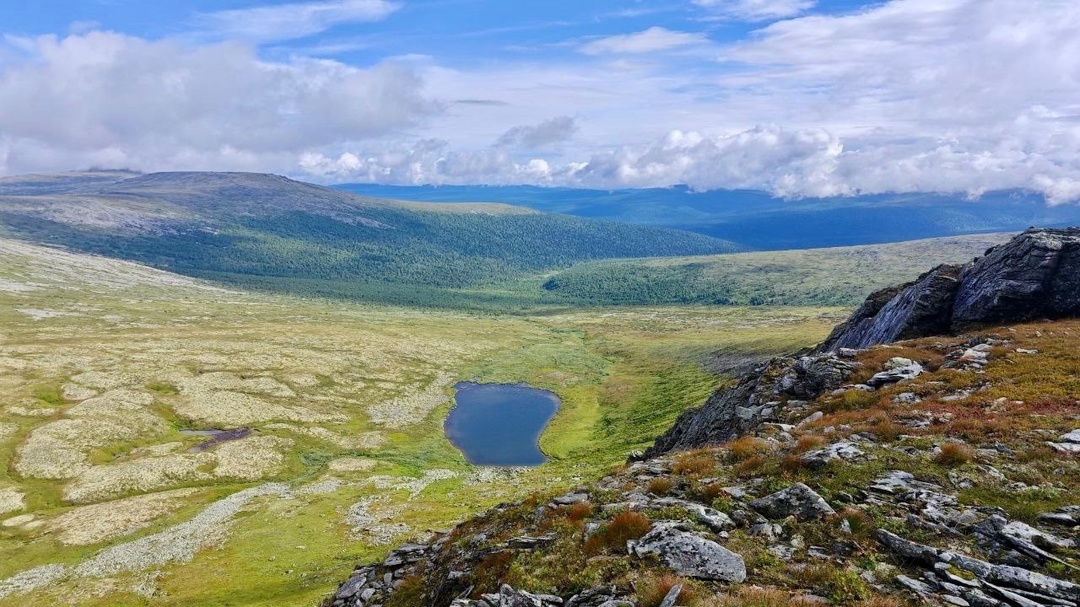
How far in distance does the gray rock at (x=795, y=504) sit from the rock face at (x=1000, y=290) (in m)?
38.5

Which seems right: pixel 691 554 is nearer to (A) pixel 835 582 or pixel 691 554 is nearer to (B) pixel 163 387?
(A) pixel 835 582

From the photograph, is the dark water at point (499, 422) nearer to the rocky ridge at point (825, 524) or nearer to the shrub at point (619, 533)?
the rocky ridge at point (825, 524)

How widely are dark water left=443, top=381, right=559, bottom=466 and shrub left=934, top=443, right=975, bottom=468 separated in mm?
98245

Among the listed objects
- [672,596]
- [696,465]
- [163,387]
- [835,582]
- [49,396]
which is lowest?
[163,387]

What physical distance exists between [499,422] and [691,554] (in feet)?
432

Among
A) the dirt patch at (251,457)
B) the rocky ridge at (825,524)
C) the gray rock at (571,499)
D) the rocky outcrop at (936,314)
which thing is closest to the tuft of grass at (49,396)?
the dirt patch at (251,457)

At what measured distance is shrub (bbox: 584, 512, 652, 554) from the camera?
68.3 ft

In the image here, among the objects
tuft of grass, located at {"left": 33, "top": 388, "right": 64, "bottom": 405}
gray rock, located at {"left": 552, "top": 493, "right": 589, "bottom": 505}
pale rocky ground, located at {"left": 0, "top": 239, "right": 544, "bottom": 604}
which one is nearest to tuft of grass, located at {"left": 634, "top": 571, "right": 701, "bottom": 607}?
gray rock, located at {"left": 552, "top": 493, "right": 589, "bottom": 505}

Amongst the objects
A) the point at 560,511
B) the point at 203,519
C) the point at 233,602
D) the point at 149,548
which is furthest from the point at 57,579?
the point at 560,511

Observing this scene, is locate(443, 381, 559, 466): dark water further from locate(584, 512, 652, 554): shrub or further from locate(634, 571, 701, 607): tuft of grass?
locate(634, 571, 701, 607): tuft of grass

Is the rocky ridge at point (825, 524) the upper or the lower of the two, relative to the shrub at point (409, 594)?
upper

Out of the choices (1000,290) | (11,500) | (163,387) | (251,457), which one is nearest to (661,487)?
(1000,290)

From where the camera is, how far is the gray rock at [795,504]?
20.7m

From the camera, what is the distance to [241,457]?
107188mm
